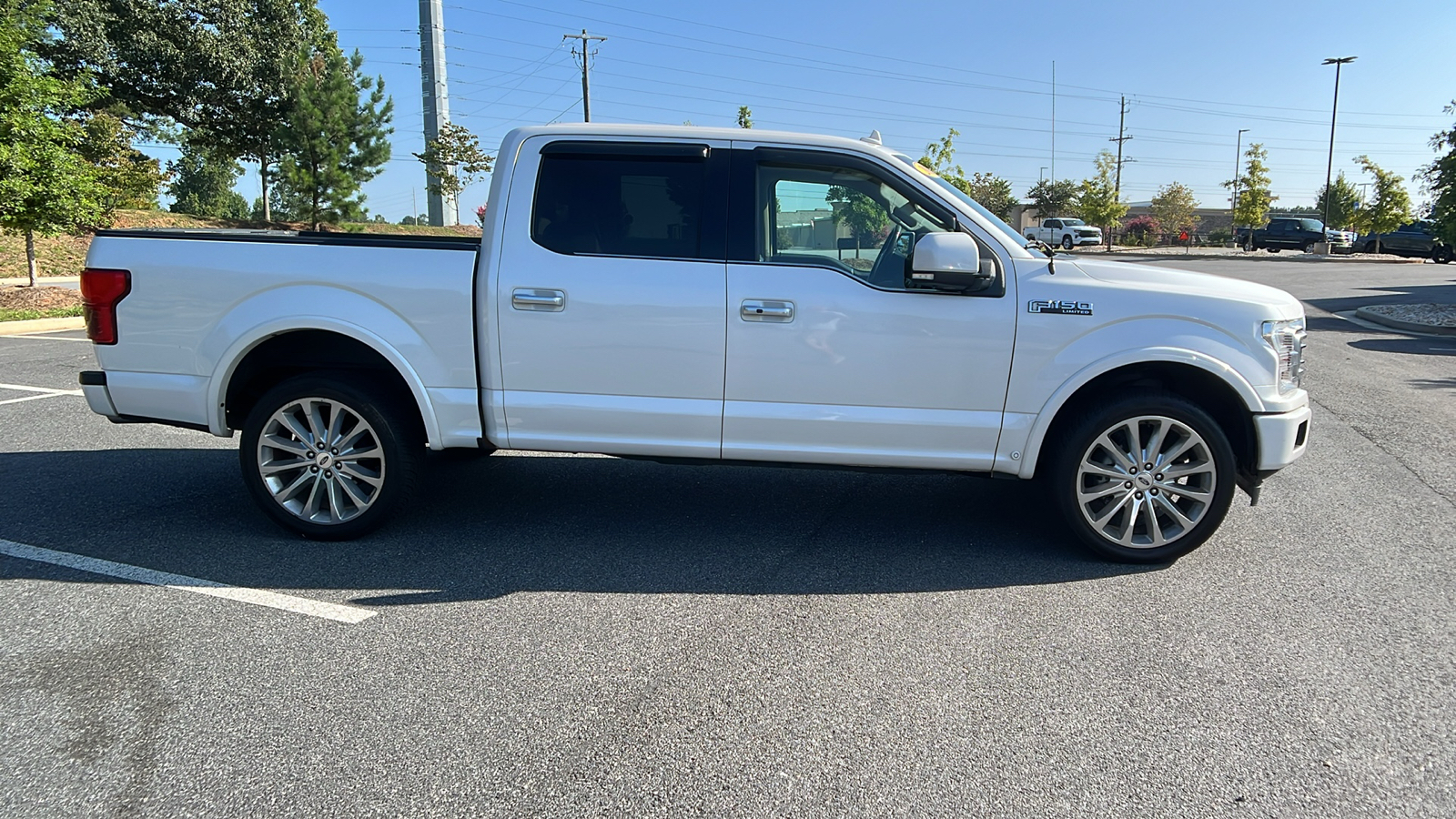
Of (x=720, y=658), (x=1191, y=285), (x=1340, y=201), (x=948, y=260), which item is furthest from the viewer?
(x=1340, y=201)

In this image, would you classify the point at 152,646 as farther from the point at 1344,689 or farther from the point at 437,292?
the point at 1344,689

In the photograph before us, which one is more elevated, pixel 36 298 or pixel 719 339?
pixel 719 339

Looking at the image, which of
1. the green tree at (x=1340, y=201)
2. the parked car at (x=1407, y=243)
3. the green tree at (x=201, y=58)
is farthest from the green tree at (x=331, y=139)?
the green tree at (x=1340, y=201)

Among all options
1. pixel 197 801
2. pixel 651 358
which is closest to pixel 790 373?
pixel 651 358

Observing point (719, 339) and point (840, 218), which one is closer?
point (719, 339)

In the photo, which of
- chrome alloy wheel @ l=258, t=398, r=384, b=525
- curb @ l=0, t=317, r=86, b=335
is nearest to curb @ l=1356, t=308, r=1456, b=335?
chrome alloy wheel @ l=258, t=398, r=384, b=525

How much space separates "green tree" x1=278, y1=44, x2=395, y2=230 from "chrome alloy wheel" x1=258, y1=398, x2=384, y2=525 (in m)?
28.9

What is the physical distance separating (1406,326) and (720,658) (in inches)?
669

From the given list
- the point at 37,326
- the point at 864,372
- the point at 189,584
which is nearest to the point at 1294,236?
the point at 864,372

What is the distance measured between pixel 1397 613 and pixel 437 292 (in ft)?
15.3

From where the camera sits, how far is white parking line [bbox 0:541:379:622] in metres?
3.91

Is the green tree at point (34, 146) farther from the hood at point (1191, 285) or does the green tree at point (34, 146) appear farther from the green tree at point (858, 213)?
the hood at point (1191, 285)

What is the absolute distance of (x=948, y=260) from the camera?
4.12 m

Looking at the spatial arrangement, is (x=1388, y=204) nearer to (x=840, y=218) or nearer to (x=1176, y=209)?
(x=1176, y=209)
